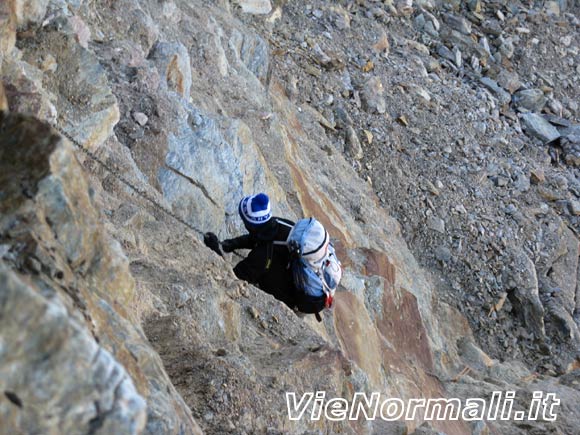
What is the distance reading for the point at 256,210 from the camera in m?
7.64

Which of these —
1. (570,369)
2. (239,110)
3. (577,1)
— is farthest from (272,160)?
(577,1)

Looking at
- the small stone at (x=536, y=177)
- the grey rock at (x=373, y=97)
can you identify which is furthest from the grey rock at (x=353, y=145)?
the small stone at (x=536, y=177)

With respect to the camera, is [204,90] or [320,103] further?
[320,103]

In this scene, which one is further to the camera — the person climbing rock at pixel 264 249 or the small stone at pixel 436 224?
the small stone at pixel 436 224

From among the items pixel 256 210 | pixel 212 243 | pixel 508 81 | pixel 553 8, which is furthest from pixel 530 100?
pixel 256 210

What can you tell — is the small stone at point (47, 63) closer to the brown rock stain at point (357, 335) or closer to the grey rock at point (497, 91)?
the brown rock stain at point (357, 335)

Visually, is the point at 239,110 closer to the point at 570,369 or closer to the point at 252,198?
the point at 252,198

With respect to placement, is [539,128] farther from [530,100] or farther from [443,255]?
[443,255]

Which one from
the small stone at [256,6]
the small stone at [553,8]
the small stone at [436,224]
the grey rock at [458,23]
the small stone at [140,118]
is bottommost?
the small stone at [436,224]

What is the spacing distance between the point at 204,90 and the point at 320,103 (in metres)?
6.08

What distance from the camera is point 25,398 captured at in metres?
3.01

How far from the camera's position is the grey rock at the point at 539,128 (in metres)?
22.4

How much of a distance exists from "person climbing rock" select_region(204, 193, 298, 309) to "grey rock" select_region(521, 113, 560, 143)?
Answer: 16038mm

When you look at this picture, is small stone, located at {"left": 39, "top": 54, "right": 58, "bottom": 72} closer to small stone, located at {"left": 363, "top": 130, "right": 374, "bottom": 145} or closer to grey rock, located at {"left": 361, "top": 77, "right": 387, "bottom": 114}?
small stone, located at {"left": 363, "top": 130, "right": 374, "bottom": 145}
